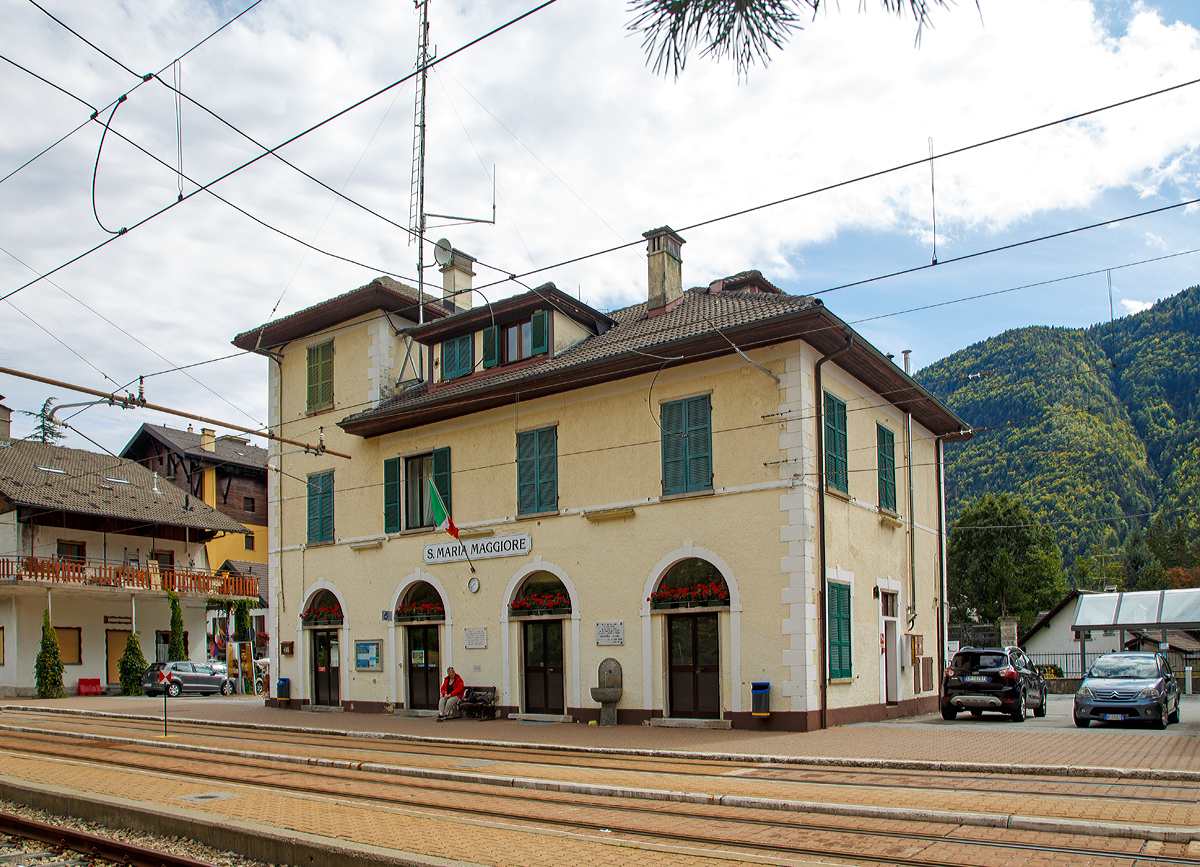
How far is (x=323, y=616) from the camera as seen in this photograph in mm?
25844

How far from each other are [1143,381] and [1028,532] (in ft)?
174

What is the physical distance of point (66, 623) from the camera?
123 feet

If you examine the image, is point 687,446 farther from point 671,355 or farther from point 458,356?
point 458,356

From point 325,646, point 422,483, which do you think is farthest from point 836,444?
point 325,646

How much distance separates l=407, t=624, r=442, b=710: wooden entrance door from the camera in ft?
75.9

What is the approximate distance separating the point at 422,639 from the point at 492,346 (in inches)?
285

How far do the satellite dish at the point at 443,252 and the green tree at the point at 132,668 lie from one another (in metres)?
20.3

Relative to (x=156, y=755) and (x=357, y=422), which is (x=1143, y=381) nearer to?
(x=357, y=422)

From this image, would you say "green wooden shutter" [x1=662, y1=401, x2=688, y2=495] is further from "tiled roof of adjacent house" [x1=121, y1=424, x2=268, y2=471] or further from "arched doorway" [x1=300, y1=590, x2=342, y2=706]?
"tiled roof of adjacent house" [x1=121, y1=424, x2=268, y2=471]

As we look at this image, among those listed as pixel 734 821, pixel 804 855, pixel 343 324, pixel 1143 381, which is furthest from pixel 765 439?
pixel 1143 381

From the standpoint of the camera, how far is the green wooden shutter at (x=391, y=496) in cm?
2417

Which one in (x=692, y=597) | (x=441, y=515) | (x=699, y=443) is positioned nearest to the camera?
(x=692, y=597)

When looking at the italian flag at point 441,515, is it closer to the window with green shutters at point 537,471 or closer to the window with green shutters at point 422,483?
the window with green shutters at point 422,483

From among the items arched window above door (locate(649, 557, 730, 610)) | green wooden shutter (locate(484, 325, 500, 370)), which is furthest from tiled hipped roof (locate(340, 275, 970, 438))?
arched window above door (locate(649, 557, 730, 610))
